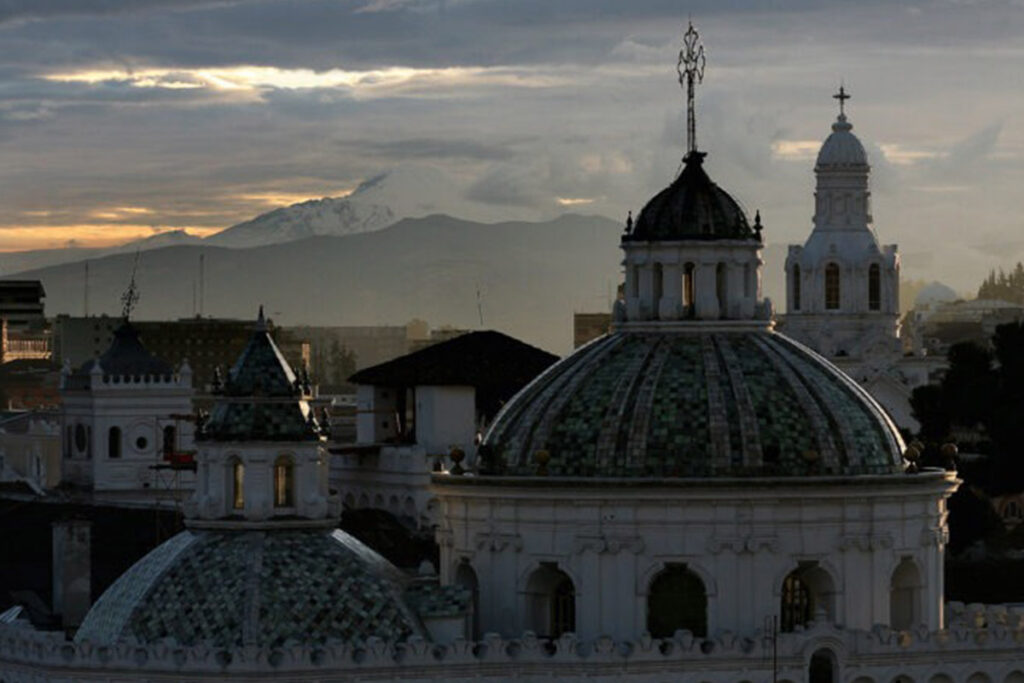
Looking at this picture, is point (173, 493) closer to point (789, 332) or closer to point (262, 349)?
point (789, 332)

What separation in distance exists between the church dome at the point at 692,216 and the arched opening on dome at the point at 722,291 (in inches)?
32.9

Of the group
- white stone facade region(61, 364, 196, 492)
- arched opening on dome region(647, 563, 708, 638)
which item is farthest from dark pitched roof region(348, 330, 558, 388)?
arched opening on dome region(647, 563, 708, 638)

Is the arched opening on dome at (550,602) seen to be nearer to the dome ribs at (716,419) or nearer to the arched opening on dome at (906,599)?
the dome ribs at (716,419)

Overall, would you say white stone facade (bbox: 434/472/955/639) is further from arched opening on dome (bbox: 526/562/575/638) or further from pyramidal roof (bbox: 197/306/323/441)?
pyramidal roof (bbox: 197/306/323/441)

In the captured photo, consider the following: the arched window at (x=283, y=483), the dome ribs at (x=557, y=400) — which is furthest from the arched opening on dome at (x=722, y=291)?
the arched window at (x=283, y=483)

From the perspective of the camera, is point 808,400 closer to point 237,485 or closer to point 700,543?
point 700,543

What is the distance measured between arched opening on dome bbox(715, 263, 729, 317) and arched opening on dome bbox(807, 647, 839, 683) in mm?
Answer: 9159

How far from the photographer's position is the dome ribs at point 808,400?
100m

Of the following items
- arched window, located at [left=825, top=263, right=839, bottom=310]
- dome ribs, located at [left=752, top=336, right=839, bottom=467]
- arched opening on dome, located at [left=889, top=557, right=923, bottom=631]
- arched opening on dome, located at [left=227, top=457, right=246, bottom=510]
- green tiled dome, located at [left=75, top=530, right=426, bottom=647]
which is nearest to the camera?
green tiled dome, located at [left=75, top=530, right=426, bottom=647]

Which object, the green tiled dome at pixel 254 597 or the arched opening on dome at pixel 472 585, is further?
the arched opening on dome at pixel 472 585

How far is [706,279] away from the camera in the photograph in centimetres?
10369

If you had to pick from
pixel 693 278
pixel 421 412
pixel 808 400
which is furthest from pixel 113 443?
pixel 808 400

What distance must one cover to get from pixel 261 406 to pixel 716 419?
10092 millimetres

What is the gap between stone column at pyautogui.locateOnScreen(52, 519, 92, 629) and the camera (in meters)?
114
